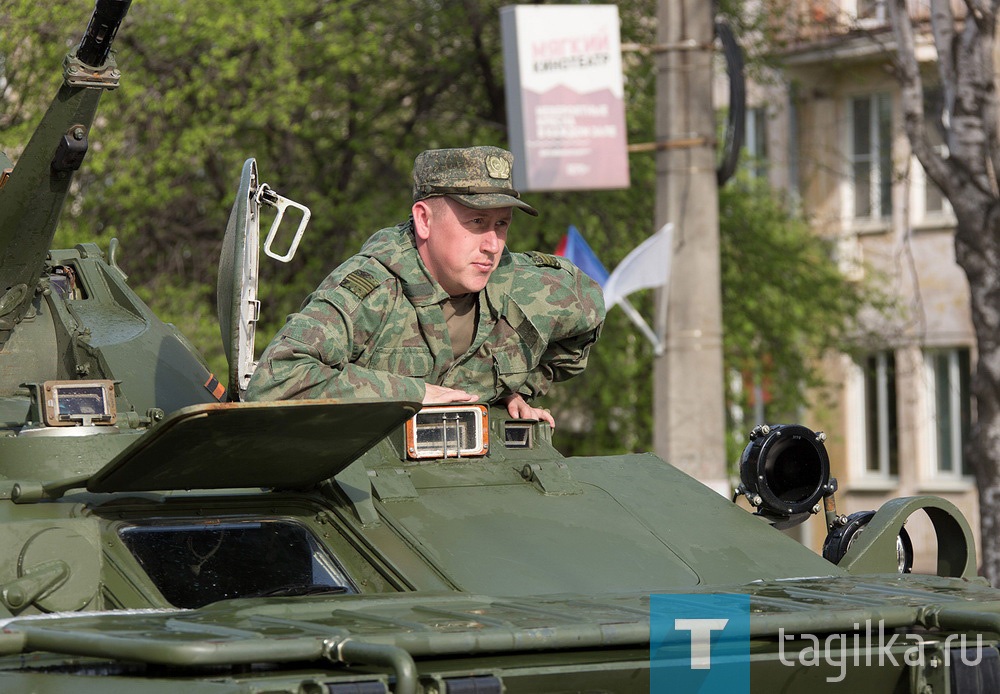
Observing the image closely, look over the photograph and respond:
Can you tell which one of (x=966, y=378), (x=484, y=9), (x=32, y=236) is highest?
(x=484, y=9)

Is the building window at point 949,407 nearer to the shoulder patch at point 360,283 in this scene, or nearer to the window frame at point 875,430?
the window frame at point 875,430

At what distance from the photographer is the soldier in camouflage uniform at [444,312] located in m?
4.99

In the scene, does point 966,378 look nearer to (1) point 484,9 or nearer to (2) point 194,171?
(1) point 484,9

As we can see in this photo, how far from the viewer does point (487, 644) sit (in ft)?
11.7

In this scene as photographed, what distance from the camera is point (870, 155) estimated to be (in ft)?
73.5

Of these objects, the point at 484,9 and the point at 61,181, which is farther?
the point at 484,9

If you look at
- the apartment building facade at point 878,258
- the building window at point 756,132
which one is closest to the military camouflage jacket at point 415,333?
the apartment building facade at point 878,258

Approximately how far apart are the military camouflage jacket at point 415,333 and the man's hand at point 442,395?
5 centimetres

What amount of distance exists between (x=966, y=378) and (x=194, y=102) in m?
11.0

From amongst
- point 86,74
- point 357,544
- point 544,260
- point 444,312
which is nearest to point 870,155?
point 544,260

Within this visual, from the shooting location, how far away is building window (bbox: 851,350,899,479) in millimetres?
22219

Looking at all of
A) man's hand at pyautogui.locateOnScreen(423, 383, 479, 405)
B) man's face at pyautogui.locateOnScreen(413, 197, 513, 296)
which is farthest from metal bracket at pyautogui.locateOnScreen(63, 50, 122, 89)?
man's hand at pyautogui.locateOnScreen(423, 383, 479, 405)

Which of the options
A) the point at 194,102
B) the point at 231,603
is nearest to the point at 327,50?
the point at 194,102

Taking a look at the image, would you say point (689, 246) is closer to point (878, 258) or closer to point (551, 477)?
point (551, 477)
